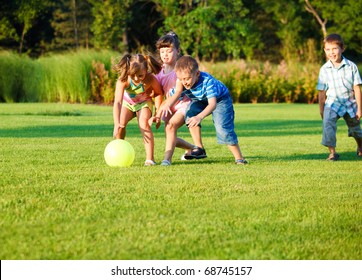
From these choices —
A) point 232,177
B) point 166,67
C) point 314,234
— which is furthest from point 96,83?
point 314,234

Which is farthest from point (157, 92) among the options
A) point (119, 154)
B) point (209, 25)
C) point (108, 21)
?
point (108, 21)

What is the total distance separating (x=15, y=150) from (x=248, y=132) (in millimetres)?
6223

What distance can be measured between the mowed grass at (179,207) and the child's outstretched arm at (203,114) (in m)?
0.50

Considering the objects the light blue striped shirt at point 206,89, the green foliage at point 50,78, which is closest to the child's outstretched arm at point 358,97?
the light blue striped shirt at point 206,89

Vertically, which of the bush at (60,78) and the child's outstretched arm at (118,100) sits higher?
the child's outstretched arm at (118,100)

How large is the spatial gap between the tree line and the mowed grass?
92.3ft

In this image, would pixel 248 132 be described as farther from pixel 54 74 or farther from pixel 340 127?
pixel 54 74

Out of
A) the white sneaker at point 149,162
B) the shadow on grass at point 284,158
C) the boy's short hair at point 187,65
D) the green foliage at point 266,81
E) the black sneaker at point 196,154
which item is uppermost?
the boy's short hair at point 187,65

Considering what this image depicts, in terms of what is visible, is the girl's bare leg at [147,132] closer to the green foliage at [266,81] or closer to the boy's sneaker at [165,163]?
the boy's sneaker at [165,163]

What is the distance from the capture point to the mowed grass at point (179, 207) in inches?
176

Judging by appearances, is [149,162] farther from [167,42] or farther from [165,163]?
[167,42]

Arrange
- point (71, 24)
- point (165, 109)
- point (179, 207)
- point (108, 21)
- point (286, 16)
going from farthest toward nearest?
point (286, 16) → point (71, 24) → point (108, 21) → point (165, 109) → point (179, 207)

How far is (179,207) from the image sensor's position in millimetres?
5605

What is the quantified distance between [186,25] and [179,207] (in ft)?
131
